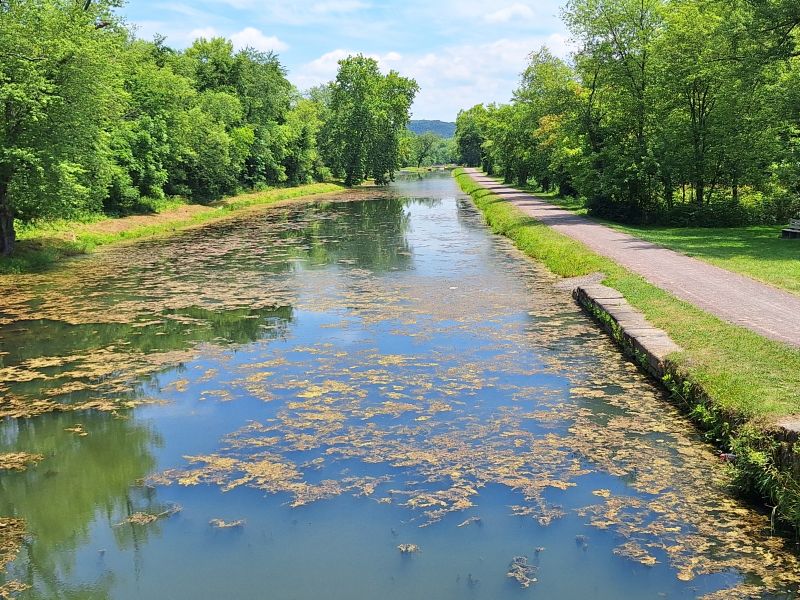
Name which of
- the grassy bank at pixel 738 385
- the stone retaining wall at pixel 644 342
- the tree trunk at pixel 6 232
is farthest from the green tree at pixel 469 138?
the grassy bank at pixel 738 385

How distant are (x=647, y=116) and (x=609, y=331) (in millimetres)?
17678

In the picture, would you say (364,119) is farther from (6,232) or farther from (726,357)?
(726,357)

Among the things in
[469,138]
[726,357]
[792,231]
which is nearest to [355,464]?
[726,357]

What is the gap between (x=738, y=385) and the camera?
7.53 metres

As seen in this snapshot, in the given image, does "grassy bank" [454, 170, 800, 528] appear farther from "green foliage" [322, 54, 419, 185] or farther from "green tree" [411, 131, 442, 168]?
"green tree" [411, 131, 442, 168]

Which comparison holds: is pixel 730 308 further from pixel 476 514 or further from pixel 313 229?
pixel 313 229

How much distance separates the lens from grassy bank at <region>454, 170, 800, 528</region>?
611 cm

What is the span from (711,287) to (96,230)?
24.4m

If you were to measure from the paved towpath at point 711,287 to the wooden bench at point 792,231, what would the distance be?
4303 mm

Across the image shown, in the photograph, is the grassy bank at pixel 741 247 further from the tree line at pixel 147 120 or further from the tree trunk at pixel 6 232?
the tree trunk at pixel 6 232

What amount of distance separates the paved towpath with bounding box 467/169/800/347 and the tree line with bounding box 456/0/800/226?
16.3 feet

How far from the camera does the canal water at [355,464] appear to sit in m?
5.23

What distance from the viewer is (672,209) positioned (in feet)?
86.8

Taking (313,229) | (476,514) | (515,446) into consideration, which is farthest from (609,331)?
(313,229)
